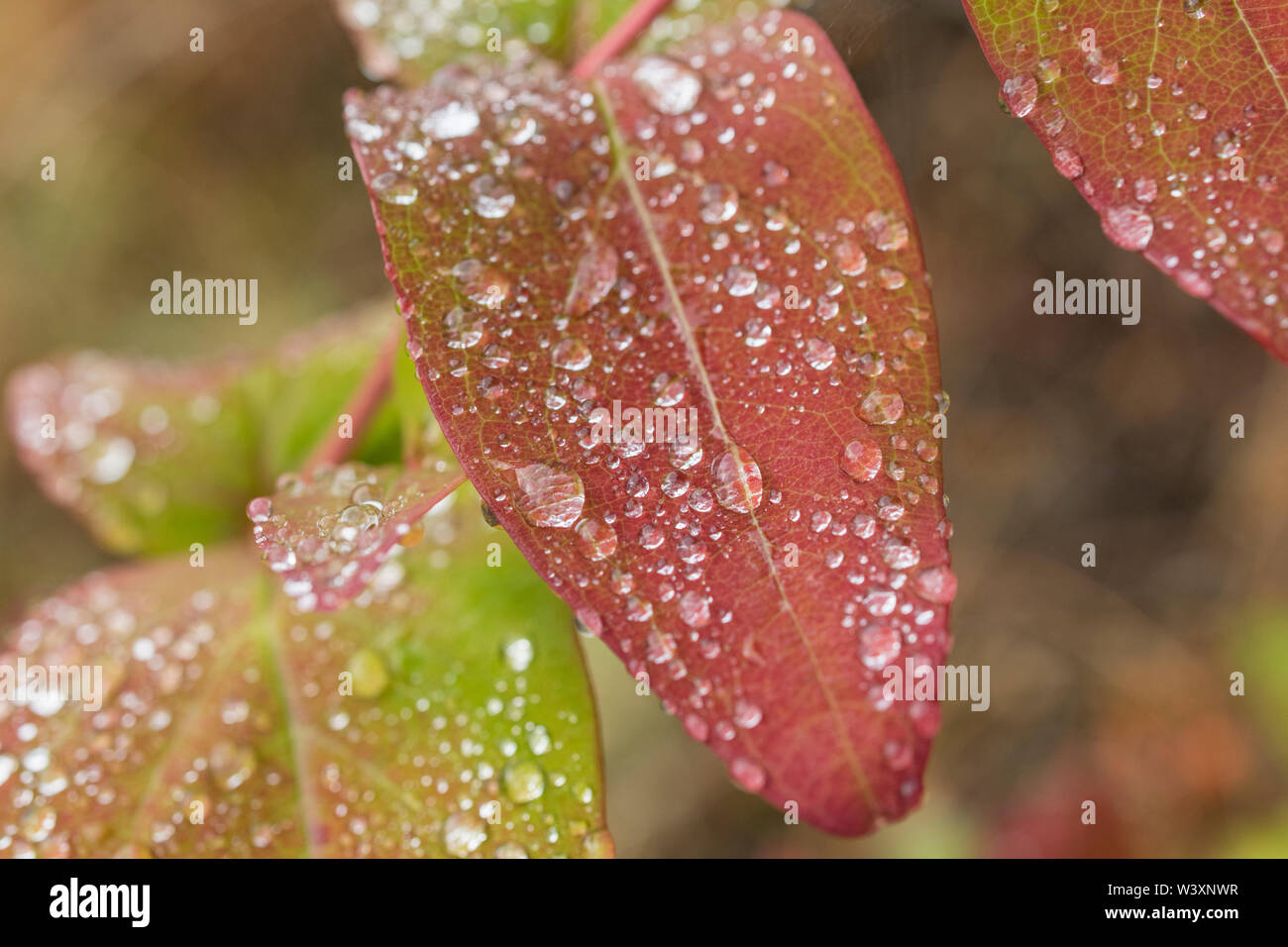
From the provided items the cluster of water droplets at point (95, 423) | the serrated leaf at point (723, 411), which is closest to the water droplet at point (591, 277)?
the serrated leaf at point (723, 411)

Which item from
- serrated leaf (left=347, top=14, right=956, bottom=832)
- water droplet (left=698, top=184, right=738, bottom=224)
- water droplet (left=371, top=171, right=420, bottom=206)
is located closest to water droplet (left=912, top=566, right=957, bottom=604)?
serrated leaf (left=347, top=14, right=956, bottom=832)

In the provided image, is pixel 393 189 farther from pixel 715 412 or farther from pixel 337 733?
pixel 337 733

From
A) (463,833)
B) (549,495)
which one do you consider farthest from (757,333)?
(463,833)

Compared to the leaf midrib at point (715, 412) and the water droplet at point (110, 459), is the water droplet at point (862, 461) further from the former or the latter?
the water droplet at point (110, 459)

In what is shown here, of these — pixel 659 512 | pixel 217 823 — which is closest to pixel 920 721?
pixel 659 512

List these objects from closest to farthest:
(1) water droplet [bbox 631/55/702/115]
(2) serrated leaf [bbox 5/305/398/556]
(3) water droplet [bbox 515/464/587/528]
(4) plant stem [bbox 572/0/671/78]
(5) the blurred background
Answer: (3) water droplet [bbox 515/464/587/528] → (1) water droplet [bbox 631/55/702/115] → (4) plant stem [bbox 572/0/671/78] → (2) serrated leaf [bbox 5/305/398/556] → (5) the blurred background

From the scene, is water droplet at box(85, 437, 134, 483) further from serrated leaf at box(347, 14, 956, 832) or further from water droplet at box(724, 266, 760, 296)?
water droplet at box(724, 266, 760, 296)

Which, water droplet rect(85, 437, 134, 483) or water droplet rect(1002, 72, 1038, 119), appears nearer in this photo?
water droplet rect(1002, 72, 1038, 119)
